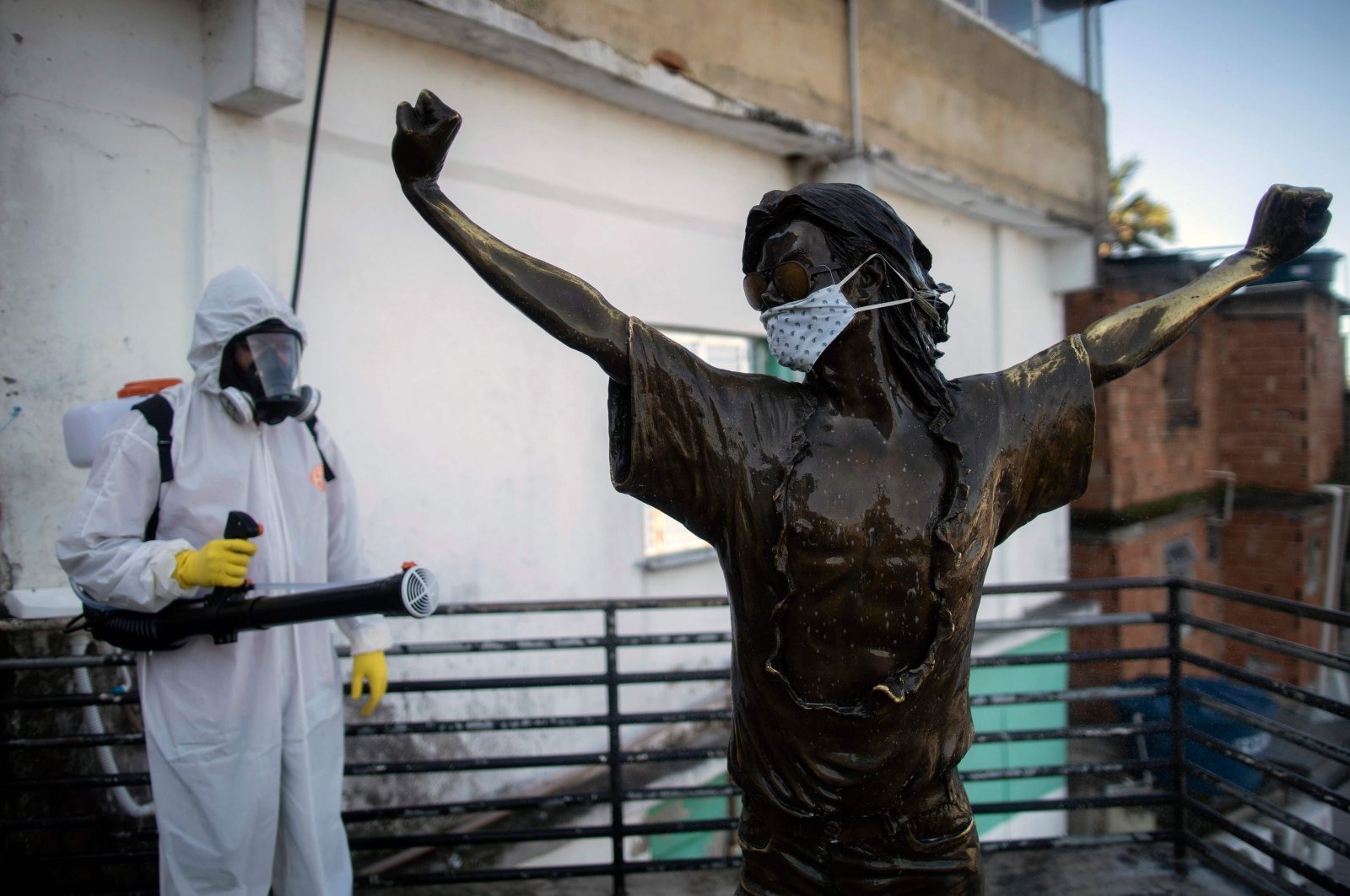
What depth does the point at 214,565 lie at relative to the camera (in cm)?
253

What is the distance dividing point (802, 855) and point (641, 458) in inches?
33.7

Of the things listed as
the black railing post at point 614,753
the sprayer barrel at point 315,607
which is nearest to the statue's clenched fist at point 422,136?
the sprayer barrel at point 315,607

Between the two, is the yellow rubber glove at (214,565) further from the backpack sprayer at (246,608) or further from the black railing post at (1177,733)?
the black railing post at (1177,733)

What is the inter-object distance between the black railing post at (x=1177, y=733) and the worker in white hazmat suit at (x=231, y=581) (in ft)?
10.4

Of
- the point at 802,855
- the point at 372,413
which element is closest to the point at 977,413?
the point at 802,855

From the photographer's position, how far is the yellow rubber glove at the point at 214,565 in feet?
8.30

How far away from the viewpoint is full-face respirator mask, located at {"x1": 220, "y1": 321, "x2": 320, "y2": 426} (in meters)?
2.83

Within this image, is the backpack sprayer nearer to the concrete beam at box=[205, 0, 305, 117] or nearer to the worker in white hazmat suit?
the worker in white hazmat suit

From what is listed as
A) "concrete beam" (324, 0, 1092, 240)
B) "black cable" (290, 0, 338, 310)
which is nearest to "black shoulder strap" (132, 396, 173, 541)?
"black cable" (290, 0, 338, 310)

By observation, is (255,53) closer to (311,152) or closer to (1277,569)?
(311,152)

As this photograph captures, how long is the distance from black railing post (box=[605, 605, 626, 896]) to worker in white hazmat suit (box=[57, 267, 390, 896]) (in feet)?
3.21

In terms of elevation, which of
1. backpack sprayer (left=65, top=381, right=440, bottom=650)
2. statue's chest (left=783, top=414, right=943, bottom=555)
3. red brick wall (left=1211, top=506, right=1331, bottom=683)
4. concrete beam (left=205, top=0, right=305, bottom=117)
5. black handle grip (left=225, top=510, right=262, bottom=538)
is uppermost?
concrete beam (left=205, top=0, right=305, bottom=117)

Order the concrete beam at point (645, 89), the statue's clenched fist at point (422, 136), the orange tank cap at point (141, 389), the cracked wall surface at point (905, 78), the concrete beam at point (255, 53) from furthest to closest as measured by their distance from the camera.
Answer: the cracked wall surface at point (905, 78)
the concrete beam at point (645, 89)
the concrete beam at point (255, 53)
the orange tank cap at point (141, 389)
the statue's clenched fist at point (422, 136)

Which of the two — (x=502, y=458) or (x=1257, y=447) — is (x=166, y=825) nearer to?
(x=502, y=458)
